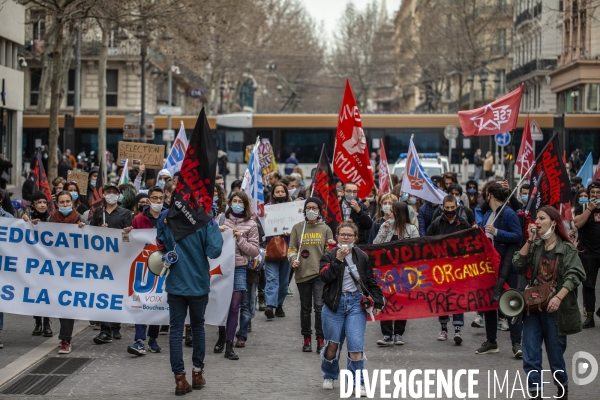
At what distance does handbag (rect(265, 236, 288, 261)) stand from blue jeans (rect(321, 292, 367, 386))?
3.93 m

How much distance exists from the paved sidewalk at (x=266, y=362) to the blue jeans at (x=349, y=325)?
332mm

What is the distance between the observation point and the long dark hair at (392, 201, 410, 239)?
11188 mm

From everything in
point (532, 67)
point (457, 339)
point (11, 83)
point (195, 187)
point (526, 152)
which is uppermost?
point (532, 67)

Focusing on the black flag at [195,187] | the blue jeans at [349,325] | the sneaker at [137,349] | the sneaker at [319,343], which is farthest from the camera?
the sneaker at [319,343]

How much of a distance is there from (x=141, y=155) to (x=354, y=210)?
667 cm

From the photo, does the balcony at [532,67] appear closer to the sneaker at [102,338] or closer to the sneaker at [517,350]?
the sneaker at [517,350]

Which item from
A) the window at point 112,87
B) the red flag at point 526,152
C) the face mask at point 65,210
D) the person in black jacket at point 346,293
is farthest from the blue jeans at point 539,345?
the window at point 112,87

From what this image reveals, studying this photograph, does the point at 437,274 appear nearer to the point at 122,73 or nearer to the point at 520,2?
the point at 122,73

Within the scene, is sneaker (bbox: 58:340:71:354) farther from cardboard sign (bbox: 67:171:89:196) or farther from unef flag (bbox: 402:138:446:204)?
cardboard sign (bbox: 67:171:89:196)

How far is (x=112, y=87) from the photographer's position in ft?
198

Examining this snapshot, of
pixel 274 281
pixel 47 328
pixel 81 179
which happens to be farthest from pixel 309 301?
pixel 81 179

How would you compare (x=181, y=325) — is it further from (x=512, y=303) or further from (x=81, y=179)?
(x=81, y=179)

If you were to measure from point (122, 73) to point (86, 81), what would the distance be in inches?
83.4

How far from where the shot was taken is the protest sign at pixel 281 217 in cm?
1273
